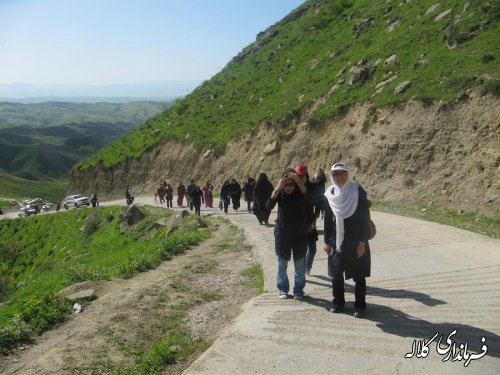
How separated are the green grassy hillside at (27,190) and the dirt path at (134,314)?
114196 millimetres

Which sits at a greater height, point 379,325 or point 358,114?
point 358,114

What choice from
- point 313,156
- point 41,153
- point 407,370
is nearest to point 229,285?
point 407,370

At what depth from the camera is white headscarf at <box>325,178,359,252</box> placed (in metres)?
6.57

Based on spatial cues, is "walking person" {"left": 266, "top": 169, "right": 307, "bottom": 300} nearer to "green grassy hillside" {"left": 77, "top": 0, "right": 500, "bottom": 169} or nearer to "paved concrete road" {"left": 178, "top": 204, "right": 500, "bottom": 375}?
"paved concrete road" {"left": 178, "top": 204, "right": 500, "bottom": 375}

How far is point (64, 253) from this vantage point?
2909 centimetres

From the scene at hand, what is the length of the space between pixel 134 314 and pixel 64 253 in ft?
76.4

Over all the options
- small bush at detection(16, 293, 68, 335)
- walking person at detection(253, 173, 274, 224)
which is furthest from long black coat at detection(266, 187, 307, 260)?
walking person at detection(253, 173, 274, 224)

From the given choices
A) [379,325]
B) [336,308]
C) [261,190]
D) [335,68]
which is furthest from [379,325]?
[335,68]

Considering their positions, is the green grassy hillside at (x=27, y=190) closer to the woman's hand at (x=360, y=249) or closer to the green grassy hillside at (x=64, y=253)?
the green grassy hillside at (x=64, y=253)

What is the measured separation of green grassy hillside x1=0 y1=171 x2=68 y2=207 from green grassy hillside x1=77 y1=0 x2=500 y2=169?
75.6 m

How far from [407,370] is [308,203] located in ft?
11.1

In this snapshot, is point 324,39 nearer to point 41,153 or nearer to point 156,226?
point 156,226

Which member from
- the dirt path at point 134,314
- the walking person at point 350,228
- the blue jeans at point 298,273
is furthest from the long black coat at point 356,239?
the dirt path at point 134,314

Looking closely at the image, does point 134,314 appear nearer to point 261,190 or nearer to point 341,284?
point 341,284
